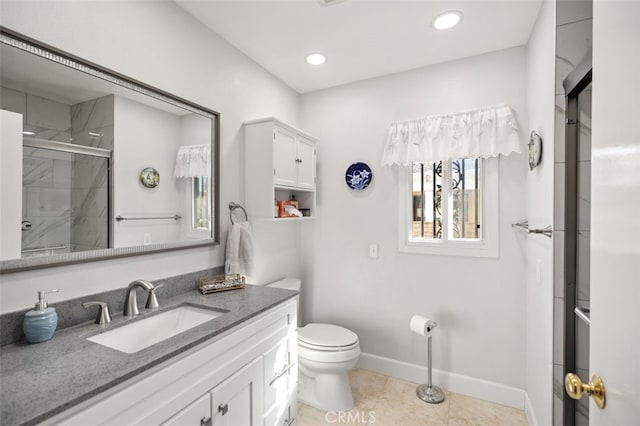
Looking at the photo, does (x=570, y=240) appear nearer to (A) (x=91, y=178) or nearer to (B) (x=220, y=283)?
(B) (x=220, y=283)

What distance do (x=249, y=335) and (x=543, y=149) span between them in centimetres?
181

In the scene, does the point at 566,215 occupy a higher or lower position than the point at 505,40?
lower

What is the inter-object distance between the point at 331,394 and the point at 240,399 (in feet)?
3.15

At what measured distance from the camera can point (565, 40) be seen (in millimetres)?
1387

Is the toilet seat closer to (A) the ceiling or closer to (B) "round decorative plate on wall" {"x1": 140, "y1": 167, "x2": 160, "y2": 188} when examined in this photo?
(B) "round decorative plate on wall" {"x1": 140, "y1": 167, "x2": 160, "y2": 188}

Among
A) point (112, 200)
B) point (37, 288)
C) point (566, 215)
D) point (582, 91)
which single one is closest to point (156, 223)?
point (112, 200)

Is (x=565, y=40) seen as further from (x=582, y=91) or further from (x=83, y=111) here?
(x=83, y=111)

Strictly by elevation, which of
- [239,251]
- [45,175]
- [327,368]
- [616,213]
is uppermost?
[45,175]

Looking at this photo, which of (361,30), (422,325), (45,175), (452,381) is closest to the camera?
(45,175)

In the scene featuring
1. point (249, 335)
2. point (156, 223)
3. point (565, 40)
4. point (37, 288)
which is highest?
point (565, 40)

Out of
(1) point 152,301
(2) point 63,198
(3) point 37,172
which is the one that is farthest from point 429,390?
(3) point 37,172

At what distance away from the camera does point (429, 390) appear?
2.22 meters

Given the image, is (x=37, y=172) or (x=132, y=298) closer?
(x=37, y=172)

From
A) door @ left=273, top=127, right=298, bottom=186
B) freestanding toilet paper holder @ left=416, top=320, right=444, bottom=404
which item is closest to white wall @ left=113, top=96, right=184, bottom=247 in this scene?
door @ left=273, top=127, right=298, bottom=186
